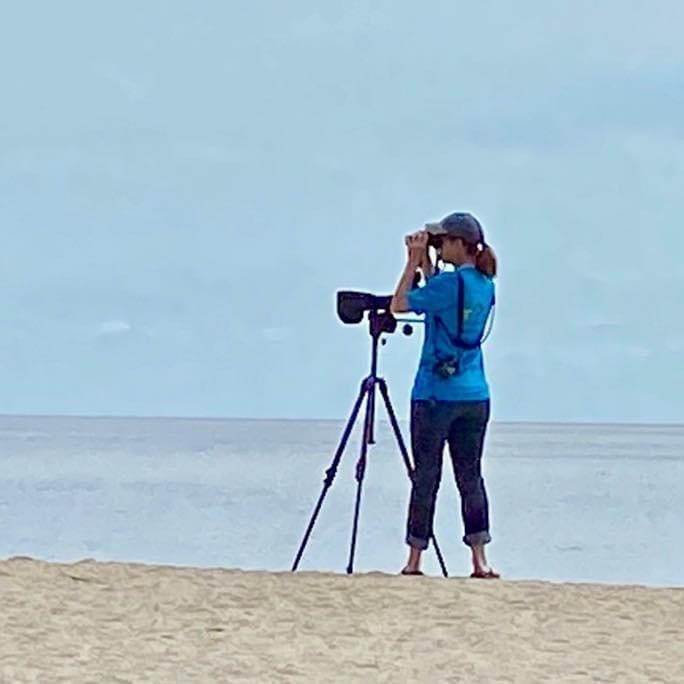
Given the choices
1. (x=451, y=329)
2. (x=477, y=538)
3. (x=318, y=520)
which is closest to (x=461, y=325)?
(x=451, y=329)

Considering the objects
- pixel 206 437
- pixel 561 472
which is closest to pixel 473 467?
pixel 561 472

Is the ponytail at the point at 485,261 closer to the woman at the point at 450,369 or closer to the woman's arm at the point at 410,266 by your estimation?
the woman at the point at 450,369

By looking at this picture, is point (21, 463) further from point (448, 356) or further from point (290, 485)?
point (448, 356)

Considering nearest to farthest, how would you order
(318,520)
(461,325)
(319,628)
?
(319,628) < (461,325) < (318,520)

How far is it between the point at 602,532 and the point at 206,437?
2928 inches

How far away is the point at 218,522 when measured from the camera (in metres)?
22.4

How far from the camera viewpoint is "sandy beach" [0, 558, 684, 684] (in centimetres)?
622

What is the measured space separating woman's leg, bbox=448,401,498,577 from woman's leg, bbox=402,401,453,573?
0.21 feet

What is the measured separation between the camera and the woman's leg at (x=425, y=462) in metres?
7.64

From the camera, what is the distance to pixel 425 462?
25.1 ft

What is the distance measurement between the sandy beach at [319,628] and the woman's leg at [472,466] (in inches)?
13.7

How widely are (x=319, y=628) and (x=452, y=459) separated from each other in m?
1.26

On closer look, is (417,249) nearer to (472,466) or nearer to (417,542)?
(472,466)

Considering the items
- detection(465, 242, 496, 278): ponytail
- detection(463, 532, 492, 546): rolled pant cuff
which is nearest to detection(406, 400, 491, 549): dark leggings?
detection(463, 532, 492, 546): rolled pant cuff
